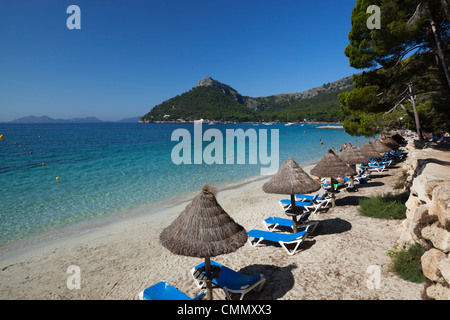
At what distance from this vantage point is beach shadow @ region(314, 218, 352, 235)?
781 cm

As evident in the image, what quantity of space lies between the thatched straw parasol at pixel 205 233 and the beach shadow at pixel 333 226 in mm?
4574

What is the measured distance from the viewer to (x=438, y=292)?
12.5ft

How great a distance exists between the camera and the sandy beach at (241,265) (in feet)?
16.6

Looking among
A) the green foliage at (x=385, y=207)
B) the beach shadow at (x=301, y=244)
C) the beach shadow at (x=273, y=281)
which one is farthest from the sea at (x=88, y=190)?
the green foliage at (x=385, y=207)

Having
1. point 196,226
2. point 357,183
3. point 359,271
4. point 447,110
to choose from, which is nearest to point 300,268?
point 359,271

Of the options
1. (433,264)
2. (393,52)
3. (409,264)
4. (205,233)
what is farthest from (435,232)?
(393,52)

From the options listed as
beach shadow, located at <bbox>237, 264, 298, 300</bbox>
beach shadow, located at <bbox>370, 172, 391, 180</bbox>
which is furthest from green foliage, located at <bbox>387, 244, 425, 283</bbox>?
beach shadow, located at <bbox>370, 172, 391, 180</bbox>

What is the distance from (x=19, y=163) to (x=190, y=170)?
20.9m

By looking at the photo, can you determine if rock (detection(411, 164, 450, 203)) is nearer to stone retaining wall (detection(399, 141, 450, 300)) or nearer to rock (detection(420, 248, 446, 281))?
stone retaining wall (detection(399, 141, 450, 300))
